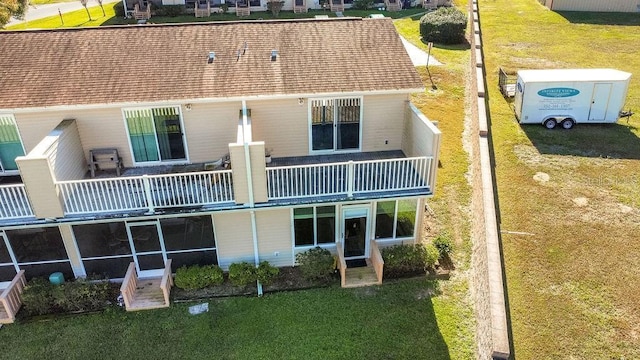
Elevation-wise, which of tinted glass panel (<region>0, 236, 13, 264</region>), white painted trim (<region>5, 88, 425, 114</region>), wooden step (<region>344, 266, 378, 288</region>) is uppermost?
white painted trim (<region>5, 88, 425, 114</region>)

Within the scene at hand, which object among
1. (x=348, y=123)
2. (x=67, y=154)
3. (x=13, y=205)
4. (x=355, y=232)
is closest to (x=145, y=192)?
(x=67, y=154)

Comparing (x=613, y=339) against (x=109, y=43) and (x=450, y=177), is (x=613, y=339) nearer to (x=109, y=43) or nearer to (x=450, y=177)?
(x=450, y=177)

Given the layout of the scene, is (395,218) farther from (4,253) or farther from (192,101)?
(4,253)

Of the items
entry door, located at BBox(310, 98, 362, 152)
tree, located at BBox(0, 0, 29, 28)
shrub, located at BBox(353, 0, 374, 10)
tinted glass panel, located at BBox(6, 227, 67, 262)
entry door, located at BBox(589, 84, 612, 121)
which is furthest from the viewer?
shrub, located at BBox(353, 0, 374, 10)

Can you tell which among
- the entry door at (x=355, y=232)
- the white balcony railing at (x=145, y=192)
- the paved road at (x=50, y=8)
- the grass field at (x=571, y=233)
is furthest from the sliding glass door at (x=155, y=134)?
the paved road at (x=50, y=8)

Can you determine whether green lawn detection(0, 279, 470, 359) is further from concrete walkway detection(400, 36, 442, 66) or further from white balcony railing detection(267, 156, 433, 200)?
concrete walkway detection(400, 36, 442, 66)

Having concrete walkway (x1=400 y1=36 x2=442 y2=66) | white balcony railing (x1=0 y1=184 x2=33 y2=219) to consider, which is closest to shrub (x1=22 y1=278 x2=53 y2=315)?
white balcony railing (x1=0 y1=184 x2=33 y2=219)

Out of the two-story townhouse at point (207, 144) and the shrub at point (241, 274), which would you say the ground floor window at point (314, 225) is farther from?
the shrub at point (241, 274)
